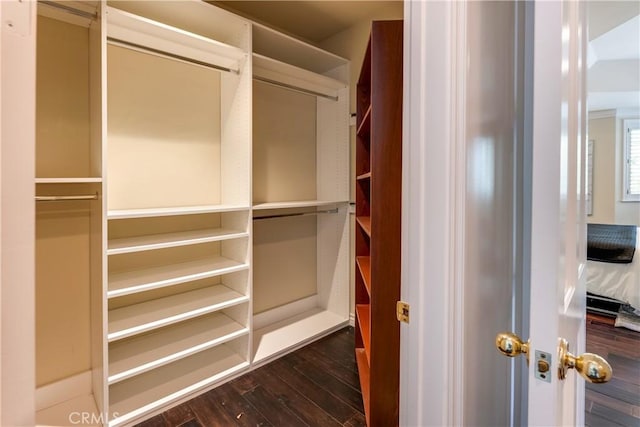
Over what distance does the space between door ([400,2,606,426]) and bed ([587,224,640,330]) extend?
8.96 feet

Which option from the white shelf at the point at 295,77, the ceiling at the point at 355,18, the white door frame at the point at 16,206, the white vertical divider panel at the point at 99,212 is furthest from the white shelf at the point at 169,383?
the ceiling at the point at 355,18

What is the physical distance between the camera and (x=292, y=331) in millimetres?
2590

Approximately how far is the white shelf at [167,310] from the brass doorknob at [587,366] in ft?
5.79

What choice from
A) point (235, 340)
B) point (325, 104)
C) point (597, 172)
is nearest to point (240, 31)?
point (325, 104)

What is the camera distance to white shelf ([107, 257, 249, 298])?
1.64m

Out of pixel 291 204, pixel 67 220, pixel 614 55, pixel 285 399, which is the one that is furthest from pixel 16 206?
pixel 614 55

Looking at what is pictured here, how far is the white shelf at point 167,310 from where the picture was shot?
5.50ft

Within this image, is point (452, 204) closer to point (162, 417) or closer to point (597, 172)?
point (162, 417)

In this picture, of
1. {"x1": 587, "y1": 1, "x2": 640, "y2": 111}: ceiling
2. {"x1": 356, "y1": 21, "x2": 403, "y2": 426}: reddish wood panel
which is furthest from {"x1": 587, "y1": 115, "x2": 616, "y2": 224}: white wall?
{"x1": 356, "y1": 21, "x2": 403, "y2": 426}: reddish wood panel

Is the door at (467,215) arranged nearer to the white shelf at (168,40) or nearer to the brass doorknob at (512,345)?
the brass doorknob at (512,345)

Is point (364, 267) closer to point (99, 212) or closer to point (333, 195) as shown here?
point (333, 195)

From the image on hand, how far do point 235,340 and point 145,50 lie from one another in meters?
1.92

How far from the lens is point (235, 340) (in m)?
2.25

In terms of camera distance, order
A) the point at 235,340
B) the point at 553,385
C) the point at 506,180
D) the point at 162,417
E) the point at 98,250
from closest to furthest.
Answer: the point at 553,385, the point at 506,180, the point at 98,250, the point at 162,417, the point at 235,340
